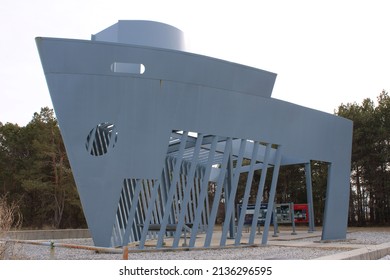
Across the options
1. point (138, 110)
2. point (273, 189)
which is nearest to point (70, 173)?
point (273, 189)

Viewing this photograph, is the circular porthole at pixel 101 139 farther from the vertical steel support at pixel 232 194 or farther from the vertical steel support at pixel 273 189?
the vertical steel support at pixel 273 189

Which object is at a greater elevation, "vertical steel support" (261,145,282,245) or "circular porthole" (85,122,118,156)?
"circular porthole" (85,122,118,156)

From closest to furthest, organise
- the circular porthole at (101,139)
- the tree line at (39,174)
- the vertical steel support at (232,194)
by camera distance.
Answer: the vertical steel support at (232,194) → the circular porthole at (101,139) → the tree line at (39,174)

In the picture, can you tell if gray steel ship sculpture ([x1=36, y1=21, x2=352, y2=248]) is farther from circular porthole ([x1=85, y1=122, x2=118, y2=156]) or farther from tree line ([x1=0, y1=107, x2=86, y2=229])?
tree line ([x1=0, y1=107, x2=86, y2=229])

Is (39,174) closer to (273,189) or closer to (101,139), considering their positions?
(101,139)

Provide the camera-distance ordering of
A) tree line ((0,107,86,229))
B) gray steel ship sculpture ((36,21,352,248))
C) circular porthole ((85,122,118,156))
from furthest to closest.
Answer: tree line ((0,107,86,229))
circular porthole ((85,122,118,156))
gray steel ship sculpture ((36,21,352,248))

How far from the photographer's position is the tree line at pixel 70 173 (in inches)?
1302

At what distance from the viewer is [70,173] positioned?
33469 mm

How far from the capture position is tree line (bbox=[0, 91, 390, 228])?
108 feet

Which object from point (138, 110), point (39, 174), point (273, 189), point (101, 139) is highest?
point (138, 110)

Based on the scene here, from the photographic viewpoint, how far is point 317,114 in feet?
52.7

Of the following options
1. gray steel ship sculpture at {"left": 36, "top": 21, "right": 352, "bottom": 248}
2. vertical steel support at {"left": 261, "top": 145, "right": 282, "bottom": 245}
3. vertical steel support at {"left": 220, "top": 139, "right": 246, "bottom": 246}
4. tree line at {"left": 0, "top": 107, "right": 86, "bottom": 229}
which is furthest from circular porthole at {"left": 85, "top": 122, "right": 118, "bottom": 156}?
tree line at {"left": 0, "top": 107, "right": 86, "bottom": 229}

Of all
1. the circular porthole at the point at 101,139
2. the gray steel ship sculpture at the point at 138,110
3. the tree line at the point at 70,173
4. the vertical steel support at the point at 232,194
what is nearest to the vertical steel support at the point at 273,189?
the gray steel ship sculpture at the point at 138,110
